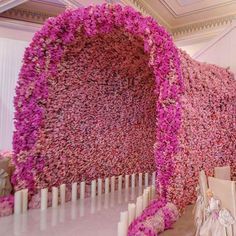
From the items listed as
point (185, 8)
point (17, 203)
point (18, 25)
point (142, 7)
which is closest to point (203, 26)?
point (185, 8)

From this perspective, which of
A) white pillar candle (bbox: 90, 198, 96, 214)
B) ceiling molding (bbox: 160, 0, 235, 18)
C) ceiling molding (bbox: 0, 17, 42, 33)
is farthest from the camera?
ceiling molding (bbox: 0, 17, 42, 33)

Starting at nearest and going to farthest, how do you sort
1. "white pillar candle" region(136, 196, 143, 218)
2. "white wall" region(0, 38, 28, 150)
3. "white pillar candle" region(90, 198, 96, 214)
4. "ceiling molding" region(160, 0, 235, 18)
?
"white pillar candle" region(136, 196, 143, 218)
"white pillar candle" region(90, 198, 96, 214)
"ceiling molding" region(160, 0, 235, 18)
"white wall" region(0, 38, 28, 150)

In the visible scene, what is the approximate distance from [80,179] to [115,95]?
1486 millimetres

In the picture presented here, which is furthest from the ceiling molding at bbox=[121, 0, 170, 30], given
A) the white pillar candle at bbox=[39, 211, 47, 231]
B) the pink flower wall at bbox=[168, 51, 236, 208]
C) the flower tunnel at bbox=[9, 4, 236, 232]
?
the white pillar candle at bbox=[39, 211, 47, 231]

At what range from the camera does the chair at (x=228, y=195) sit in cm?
289

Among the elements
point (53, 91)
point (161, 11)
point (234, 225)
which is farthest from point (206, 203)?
point (161, 11)

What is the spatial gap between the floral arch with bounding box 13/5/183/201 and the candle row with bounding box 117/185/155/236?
0.25m

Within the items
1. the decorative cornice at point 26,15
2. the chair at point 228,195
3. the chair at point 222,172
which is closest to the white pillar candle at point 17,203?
the chair at point 228,195

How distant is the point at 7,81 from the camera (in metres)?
9.05

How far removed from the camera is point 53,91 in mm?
4371

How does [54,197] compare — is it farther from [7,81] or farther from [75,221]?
[7,81]

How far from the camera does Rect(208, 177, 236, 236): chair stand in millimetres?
2895

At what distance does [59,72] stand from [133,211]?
7.08 ft

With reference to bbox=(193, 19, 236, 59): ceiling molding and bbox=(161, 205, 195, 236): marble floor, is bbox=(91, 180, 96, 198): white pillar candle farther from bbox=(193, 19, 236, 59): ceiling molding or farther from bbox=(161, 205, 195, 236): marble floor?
bbox=(193, 19, 236, 59): ceiling molding
